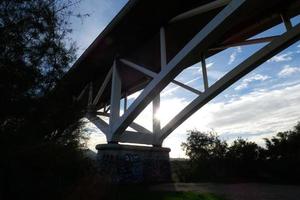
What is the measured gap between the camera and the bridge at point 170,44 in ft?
27.0

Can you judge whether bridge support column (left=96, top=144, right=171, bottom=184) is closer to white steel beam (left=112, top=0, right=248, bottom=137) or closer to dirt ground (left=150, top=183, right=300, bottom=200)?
white steel beam (left=112, top=0, right=248, bottom=137)

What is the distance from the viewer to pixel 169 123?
42.3 feet

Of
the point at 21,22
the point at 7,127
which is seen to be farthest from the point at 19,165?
the point at 21,22

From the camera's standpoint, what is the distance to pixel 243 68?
9336 millimetres

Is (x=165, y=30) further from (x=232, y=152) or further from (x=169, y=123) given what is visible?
(x=232, y=152)

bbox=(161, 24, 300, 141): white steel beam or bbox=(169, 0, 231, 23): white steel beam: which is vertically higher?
bbox=(169, 0, 231, 23): white steel beam

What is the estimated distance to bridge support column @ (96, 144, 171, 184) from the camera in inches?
475

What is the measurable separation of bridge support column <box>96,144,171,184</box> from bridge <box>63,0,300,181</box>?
520mm

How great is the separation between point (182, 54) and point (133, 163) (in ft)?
21.0

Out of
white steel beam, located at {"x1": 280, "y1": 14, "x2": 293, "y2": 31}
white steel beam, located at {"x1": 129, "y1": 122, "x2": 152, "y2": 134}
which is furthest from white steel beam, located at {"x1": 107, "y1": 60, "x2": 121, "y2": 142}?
white steel beam, located at {"x1": 280, "y1": 14, "x2": 293, "y2": 31}

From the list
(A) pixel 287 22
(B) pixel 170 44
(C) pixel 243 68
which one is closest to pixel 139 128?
(B) pixel 170 44

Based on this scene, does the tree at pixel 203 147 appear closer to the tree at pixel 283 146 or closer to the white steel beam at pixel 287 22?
the tree at pixel 283 146

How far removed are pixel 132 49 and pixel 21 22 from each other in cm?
844

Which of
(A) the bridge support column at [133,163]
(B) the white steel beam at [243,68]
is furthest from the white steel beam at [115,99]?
(B) the white steel beam at [243,68]
